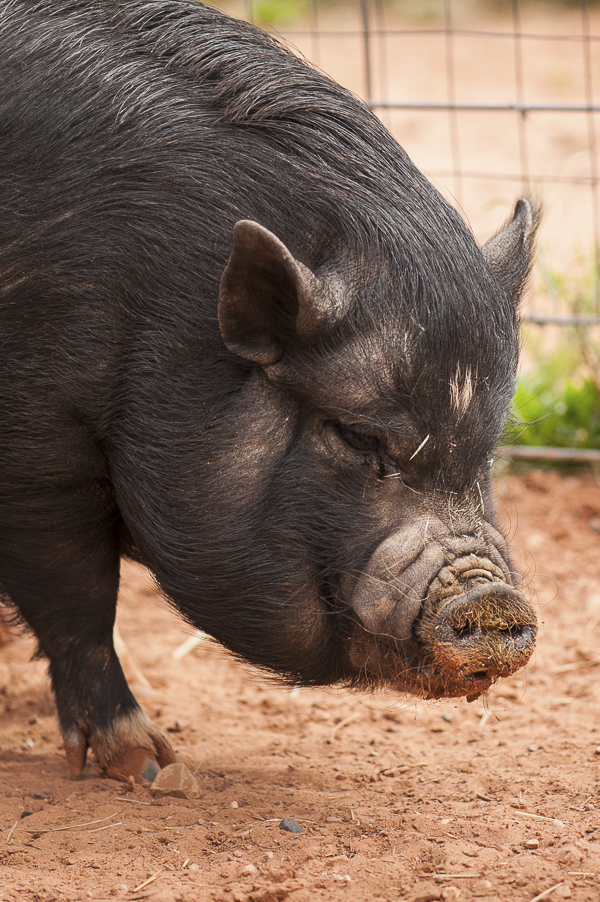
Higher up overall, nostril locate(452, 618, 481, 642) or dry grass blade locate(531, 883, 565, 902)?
nostril locate(452, 618, 481, 642)

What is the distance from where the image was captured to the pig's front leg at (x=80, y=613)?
345 centimetres

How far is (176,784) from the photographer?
362cm

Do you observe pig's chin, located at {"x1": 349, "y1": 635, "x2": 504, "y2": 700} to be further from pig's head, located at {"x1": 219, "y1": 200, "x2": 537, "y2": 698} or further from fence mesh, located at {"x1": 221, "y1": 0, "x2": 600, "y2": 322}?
fence mesh, located at {"x1": 221, "y1": 0, "x2": 600, "y2": 322}

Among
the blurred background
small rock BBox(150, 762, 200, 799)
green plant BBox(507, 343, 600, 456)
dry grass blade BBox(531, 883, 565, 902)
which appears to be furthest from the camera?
green plant BBox(507, 343, 600, 456)

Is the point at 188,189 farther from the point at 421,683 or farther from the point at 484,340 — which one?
the point at 421,683

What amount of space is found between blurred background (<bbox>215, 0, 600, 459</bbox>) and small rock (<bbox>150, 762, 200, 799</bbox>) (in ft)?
5.23

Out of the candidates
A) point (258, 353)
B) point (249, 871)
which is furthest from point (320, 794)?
point (258, 353)

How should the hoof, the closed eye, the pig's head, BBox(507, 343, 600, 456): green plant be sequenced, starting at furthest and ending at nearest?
BBox(507, 343, 600, 456): green plant → the hoof → the closed eye → the pig's head

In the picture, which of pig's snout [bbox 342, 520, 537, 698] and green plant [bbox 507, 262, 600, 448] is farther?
green plant [bbox 507, 262, 600, 448]

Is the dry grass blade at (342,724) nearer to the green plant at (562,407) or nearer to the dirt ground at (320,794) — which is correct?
the dirt ground at (320,794)

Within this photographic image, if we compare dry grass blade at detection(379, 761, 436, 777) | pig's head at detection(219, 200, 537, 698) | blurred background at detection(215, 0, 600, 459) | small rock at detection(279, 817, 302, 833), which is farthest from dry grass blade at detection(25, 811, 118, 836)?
blurred background at detection(215, 0, 600, 459)

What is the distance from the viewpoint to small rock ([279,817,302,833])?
129 inches

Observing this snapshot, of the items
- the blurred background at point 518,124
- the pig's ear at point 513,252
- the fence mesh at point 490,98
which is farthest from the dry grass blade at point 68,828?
the fence mesh at point 490,98

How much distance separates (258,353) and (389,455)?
0.46m
